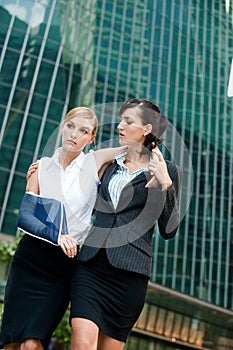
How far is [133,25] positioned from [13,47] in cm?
976

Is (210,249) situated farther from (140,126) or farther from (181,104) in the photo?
(140,126)

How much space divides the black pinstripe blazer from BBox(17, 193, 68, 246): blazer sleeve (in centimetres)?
18

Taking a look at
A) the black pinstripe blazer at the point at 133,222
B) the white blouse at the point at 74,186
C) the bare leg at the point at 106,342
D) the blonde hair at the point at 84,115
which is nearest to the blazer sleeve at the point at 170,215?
the black pinstripe blazer at the point at 133,222

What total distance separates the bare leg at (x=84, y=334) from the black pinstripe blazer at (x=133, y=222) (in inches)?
13.8

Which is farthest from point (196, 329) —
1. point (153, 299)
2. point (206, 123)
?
point (206, 123)

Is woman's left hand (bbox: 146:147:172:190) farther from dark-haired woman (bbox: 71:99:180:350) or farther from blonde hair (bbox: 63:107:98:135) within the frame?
blonde hair (bbox: 63:107:98:135)

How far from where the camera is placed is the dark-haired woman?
2.94 m

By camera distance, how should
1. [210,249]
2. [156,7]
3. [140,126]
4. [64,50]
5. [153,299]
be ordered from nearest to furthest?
[140,126] → [153,299] → [64,50] → [210,249] → [156,7]

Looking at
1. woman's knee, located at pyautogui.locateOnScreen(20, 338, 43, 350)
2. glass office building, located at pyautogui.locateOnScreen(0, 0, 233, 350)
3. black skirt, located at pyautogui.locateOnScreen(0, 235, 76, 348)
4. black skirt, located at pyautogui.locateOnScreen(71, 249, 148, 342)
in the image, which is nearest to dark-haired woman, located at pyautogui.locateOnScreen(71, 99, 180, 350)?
black skirt, located at pyautogui.locateOnScreen(71, 249, 148, 342)

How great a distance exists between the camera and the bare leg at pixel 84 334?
9.08ft

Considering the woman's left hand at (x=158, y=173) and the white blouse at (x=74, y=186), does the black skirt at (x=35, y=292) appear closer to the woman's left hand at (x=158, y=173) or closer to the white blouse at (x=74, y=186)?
the white blouse at (x=74, y=186)

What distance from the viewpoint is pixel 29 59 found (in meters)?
29.6

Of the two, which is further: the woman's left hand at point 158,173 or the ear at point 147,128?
the ear at point 147,128

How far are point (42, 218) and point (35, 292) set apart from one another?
41 centimetres
